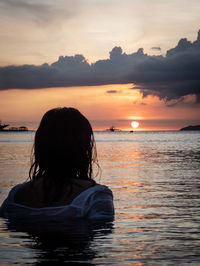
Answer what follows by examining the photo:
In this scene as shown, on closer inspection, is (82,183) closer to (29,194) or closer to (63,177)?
(63,177)

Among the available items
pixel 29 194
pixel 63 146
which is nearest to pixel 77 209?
pixel 29 194

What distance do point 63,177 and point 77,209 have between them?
0.43 m

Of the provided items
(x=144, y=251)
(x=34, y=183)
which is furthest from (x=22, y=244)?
(x=144, y=251)

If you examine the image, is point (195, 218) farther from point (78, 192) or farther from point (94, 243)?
point (78, 192)

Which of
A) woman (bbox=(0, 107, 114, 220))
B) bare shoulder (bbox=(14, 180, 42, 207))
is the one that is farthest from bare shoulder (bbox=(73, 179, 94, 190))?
bare shoulder (bbox=(14, 180, 42, 207))

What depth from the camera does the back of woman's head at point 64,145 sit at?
4.75 m

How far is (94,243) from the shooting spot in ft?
19.3

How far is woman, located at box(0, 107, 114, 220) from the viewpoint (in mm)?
4770

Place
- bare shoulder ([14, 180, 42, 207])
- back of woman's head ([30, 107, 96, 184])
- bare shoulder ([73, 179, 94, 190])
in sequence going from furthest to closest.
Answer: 1. bare shoulder ([14, 180, 42, 207])
2. bare shoulder ([73, 179, 94, 190])
3. back of woman's head ([30, 107, 96, 184])

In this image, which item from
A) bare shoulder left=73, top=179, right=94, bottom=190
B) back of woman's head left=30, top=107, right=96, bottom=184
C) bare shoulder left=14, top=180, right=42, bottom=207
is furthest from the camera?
bare shoulder left=14, top=180, right=42, bottom=207

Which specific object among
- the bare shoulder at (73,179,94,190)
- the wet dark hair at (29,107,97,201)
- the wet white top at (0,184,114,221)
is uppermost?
the wet dark hair at (29,107,97,201)

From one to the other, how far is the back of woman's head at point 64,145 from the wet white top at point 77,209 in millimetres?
251

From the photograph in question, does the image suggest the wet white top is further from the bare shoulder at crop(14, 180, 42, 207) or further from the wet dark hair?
the wet dark hair

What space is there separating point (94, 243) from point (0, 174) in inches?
561
